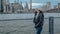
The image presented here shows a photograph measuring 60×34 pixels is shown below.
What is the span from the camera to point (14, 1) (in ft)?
98.6

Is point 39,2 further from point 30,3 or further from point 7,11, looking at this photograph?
point 7,11

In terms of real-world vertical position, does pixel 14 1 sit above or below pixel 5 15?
above

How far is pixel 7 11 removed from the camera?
29.0 meters

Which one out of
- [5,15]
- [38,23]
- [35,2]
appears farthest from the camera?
[35,2]

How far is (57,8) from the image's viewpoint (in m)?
29.6

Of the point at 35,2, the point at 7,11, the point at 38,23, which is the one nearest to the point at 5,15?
the point at 7,11

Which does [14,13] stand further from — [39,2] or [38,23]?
[38,23]

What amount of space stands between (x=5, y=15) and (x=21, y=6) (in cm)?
284

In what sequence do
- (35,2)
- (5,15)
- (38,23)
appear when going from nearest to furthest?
1. (38,23)
2. (5,15)
3. (35,2)

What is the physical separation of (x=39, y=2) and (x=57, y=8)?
9.18ft

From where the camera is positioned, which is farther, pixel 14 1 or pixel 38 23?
pixel 14 1

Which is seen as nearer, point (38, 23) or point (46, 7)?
point (38, 23)

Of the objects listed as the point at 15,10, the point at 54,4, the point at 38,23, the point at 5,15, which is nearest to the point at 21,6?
the point at 15,10

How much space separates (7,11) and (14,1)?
2036 millimetres
